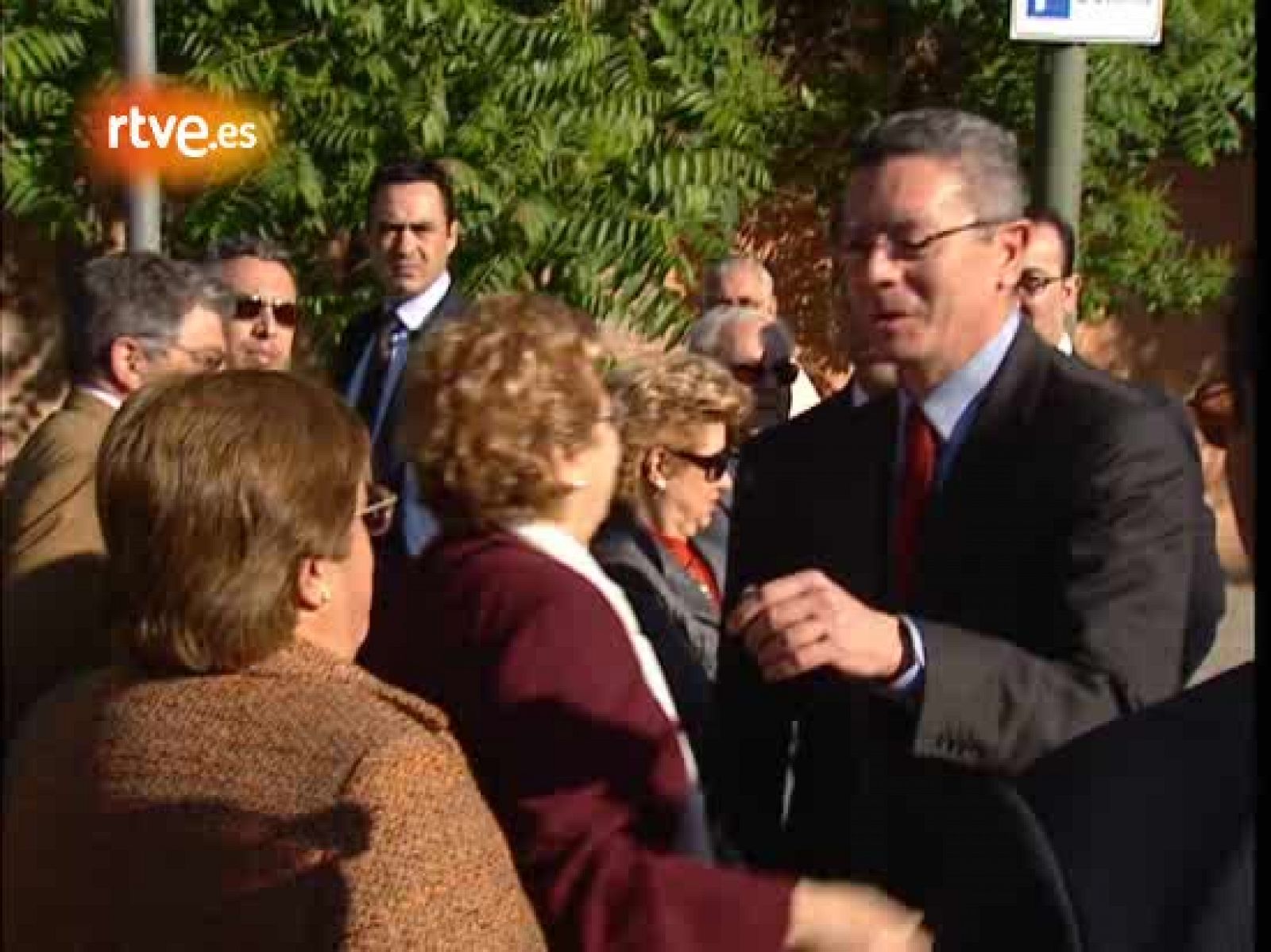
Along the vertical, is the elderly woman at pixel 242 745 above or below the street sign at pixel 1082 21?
below

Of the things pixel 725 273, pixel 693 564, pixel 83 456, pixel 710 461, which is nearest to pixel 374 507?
pixel 83 456

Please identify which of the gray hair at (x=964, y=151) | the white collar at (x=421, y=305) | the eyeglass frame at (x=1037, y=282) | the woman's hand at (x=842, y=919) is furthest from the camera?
the white collar at (x=421, y=305)

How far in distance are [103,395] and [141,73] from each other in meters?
3.17

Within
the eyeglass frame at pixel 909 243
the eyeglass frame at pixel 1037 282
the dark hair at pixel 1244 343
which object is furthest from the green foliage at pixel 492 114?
the dark hair at pixel 1244 343

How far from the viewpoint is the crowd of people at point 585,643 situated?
252cm

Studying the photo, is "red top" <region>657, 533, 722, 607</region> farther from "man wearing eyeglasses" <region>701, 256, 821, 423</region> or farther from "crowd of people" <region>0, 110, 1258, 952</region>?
"man wearing eyeglasses" <region>701, 256, 821, 423</region>

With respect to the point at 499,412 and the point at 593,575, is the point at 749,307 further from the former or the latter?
the point at 593,575

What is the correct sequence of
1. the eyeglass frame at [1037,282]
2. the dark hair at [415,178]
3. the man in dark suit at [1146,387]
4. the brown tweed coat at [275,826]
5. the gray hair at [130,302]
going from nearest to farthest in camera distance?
the brown tweed coat at [275,826]
the man in dark suit at [1146,387]
the gray hair at [130,302]
the eyeglass frame at [1037,282]
the dark hair at [415,178]

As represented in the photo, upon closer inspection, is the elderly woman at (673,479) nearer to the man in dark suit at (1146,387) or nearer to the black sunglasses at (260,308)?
the man in dark suit at (1146,387)

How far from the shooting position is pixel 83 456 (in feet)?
13.5

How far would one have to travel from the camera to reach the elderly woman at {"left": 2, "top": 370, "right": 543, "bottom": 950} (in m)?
2.48

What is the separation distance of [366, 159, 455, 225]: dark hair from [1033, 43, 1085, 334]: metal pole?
1666 mm

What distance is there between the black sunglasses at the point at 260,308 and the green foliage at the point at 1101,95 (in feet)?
14.9

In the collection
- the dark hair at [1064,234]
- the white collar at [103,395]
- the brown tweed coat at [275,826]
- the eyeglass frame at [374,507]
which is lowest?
the brown tweed coat at [275,826]
